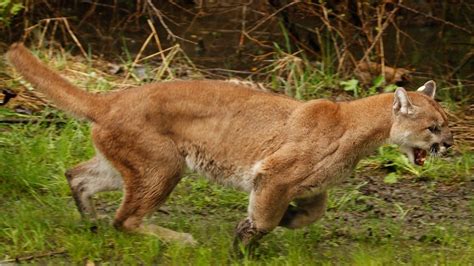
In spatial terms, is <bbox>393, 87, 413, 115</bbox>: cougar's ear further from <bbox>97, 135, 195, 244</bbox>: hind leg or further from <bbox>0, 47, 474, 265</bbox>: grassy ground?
<bbox>97, 135, 195, 244</bbox>: hind leg

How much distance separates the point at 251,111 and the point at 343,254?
118 centimetres

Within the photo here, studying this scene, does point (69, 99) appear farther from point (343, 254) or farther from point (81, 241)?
point (343, 254)

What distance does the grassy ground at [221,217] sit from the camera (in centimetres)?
740

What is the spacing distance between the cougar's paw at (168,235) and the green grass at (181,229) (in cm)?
6

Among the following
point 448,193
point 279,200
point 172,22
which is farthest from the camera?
point 172,22

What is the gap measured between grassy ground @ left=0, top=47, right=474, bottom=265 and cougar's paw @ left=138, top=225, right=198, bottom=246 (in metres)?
0.06

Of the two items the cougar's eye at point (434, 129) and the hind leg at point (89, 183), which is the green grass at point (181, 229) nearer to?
the hind leg at point (89, 183)

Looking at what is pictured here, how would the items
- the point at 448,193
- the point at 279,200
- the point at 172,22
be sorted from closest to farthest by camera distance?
the point at 279,200
the point at 448,193
the point at 172,22

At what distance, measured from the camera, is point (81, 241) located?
24.4 feet

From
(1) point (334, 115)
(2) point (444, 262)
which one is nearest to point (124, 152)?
(1) point (334, 115)

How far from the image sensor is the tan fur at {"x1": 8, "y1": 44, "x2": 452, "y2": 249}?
7.43m

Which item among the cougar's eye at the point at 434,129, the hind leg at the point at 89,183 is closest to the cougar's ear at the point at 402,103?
the cougar's eye at the point at 434,129

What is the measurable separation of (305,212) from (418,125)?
3.22ft

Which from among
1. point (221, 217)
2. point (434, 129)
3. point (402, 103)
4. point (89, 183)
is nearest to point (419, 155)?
point (434, 129)
